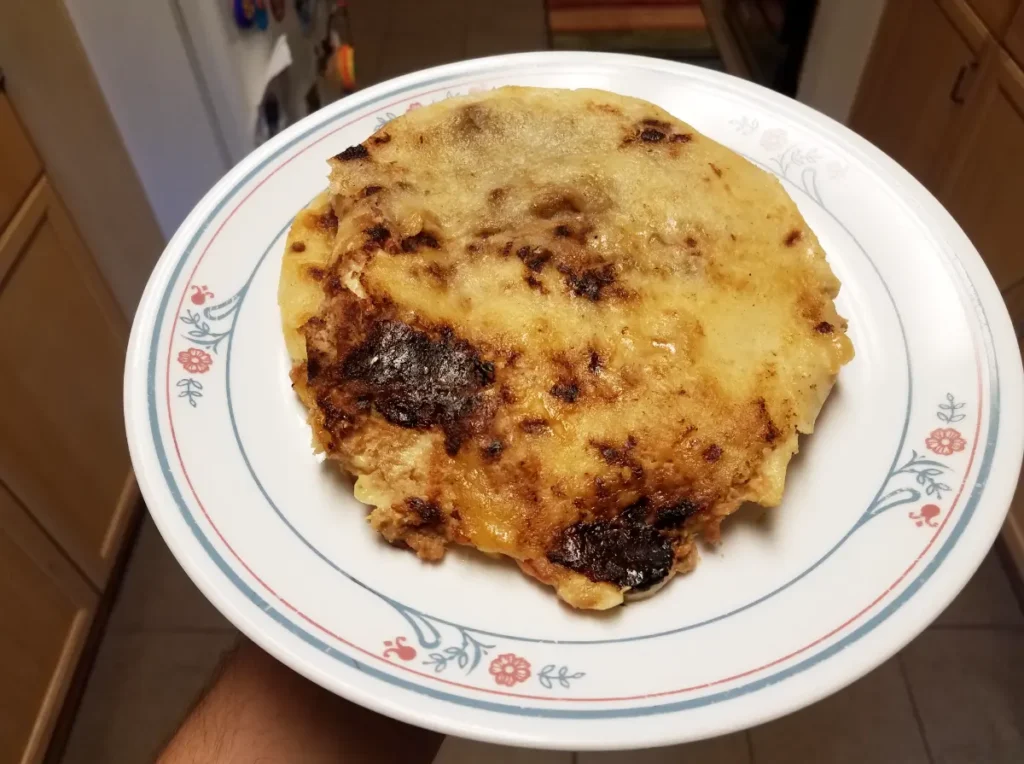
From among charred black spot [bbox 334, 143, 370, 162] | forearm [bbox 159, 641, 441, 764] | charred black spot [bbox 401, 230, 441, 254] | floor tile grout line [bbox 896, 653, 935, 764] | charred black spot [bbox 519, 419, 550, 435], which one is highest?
charred black spot [bbox 334, 143, 370, 162]

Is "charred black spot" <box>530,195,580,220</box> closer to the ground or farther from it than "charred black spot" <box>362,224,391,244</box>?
closer to the ground

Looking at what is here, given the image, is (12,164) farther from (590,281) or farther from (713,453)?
(713,453)

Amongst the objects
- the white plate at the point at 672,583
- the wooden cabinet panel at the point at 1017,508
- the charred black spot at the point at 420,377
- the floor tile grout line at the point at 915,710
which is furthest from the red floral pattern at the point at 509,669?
the wooden cabinet panel at the point at 1017,508

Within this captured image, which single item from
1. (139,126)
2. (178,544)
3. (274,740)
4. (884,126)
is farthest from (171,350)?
(884,126)

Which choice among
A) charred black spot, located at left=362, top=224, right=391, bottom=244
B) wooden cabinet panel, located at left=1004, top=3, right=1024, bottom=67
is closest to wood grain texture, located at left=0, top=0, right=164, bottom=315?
charred black spot, located at left=362, top=224, right=391, bottom=244

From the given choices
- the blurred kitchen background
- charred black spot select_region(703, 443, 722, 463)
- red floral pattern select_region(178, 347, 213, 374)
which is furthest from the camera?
the blurred kitchen background

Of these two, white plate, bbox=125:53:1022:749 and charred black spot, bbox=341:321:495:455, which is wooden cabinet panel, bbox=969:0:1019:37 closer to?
white plate, bbox=125:53:1022:749
